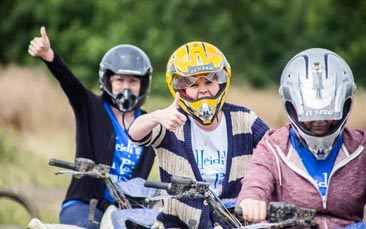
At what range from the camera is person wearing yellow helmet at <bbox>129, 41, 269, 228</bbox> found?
6234 mm

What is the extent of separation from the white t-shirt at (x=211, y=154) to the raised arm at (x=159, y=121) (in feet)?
1.53

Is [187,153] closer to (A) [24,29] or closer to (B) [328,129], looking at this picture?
(B) [328,129]

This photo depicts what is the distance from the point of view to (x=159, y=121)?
579cm

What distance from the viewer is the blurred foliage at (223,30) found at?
35.1 m

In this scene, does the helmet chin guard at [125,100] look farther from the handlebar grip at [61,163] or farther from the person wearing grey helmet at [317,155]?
the person wearing grey helmet at [317,155]

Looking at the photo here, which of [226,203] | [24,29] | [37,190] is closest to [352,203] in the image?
[226,203]

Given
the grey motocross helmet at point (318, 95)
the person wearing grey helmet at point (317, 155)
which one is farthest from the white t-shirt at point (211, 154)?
the grey motocross helmet at point (318, 95)

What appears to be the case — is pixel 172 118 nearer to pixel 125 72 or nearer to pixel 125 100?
pixel 125 100

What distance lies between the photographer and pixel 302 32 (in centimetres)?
3784

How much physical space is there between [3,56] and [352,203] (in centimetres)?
4155


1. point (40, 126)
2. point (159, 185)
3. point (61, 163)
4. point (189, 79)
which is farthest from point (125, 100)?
point (40, 126)

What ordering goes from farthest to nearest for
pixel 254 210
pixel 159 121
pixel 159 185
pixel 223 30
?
1. pixel 223 30
2. pixel 159 121
3. pixel 159 185
4. pixel 254 210

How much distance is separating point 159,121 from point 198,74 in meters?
0.64

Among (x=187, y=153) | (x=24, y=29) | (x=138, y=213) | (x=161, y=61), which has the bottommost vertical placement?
(x=138, y=213)
